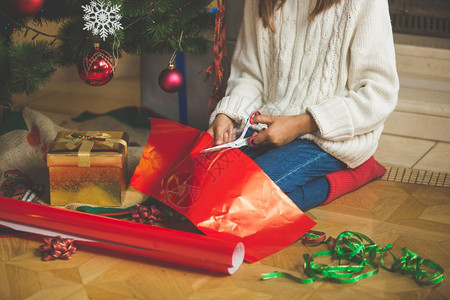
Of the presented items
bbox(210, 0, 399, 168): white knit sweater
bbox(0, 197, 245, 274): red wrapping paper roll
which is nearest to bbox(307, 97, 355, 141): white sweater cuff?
bbox(210, 0, 399, 168): white knit sweater

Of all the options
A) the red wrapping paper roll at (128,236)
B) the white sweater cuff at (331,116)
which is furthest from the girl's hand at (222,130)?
the red wrapping paper roll at (128,236)

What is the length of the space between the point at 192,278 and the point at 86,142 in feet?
1.46

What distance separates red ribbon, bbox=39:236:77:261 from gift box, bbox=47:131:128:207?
7.8 inches

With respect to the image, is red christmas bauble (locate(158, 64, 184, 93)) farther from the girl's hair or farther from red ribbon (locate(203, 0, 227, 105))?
the girl's hair

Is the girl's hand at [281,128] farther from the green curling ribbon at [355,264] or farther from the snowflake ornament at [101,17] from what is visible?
the snowflake ornament at [101,17]

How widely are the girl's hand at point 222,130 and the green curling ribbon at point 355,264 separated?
0.99ft

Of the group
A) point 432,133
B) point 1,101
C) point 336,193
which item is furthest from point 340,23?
point 1,101

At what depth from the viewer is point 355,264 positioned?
1055 millimetres

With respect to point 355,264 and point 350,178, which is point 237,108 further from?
point 355,264

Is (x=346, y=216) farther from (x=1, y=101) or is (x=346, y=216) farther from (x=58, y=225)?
(x=1, y=101)

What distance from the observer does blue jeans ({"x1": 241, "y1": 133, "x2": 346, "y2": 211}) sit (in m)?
1.24

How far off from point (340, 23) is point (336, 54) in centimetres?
7

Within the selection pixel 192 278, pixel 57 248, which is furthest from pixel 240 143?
pixel 57 248

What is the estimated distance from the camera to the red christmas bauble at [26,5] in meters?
1.13
